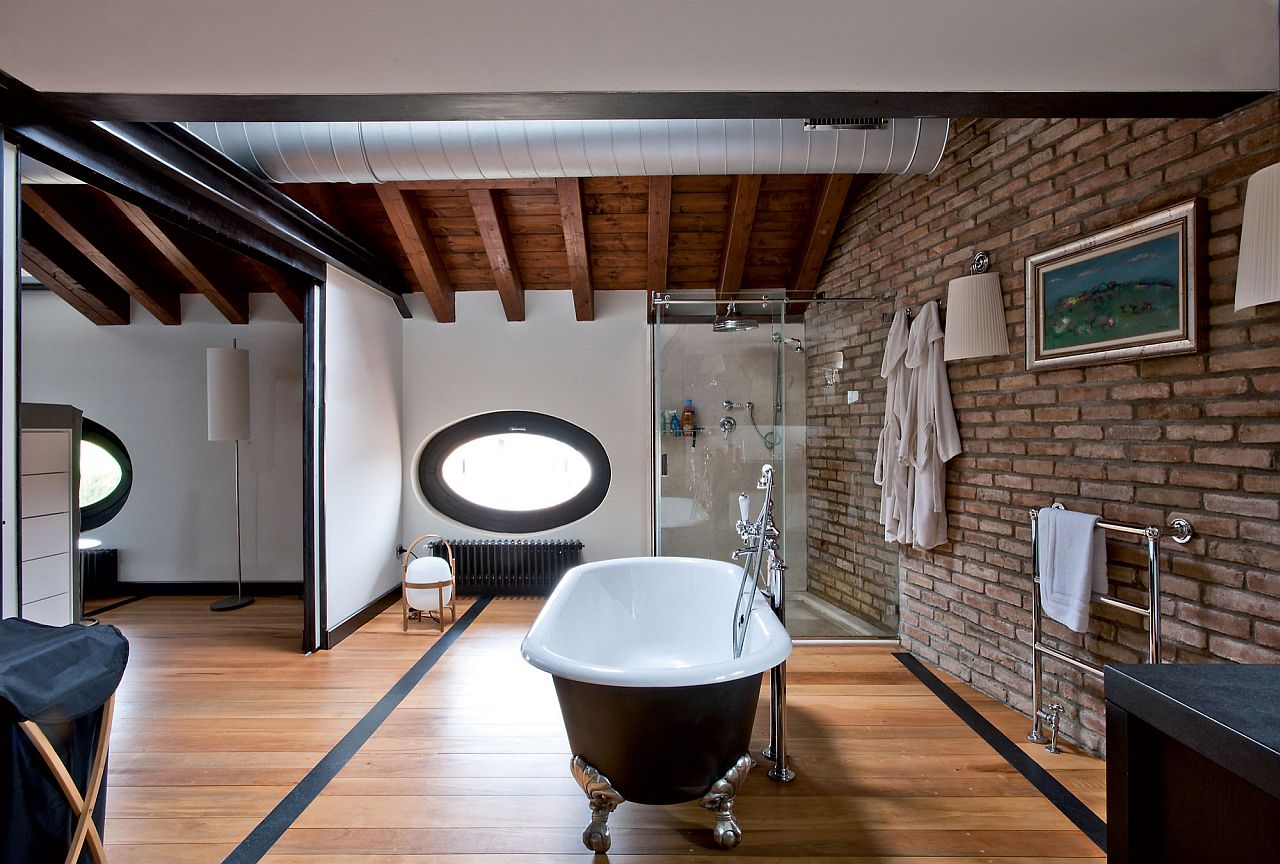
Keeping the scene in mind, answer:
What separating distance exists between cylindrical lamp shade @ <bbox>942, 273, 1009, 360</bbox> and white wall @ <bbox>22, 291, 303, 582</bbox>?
4411 millimetres

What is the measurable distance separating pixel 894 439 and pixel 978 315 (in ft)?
2.64

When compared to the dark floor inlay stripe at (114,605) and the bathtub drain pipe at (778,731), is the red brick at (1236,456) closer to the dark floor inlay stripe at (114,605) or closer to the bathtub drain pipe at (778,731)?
the bathtub drain pipe at (778,731)

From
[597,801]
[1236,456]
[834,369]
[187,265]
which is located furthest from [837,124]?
[187,265]

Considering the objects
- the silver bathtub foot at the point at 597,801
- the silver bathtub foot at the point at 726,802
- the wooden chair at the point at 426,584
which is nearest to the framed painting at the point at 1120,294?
the silver bathtub foot at the point at 726,802

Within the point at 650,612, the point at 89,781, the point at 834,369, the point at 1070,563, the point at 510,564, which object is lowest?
the point at 510,564

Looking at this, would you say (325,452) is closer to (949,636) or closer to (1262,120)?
(949,636)

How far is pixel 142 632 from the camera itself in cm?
365

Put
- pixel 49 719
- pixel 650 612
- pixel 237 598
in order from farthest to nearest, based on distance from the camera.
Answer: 1. pixel 237 598
2. pixel 650 612
3. pixel 49 719

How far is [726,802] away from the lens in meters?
1.78

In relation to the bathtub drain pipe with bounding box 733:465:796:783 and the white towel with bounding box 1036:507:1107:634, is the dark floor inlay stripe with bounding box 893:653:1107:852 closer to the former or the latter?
the white towel with bounding box 1036:507:1107:634

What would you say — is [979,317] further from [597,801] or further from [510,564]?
[510,564]

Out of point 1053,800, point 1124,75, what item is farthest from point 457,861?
point 1124,75

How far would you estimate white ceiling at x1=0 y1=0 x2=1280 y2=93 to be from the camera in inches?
63.8

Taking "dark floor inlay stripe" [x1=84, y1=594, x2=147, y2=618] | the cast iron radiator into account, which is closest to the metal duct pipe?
the cast iron radiator
